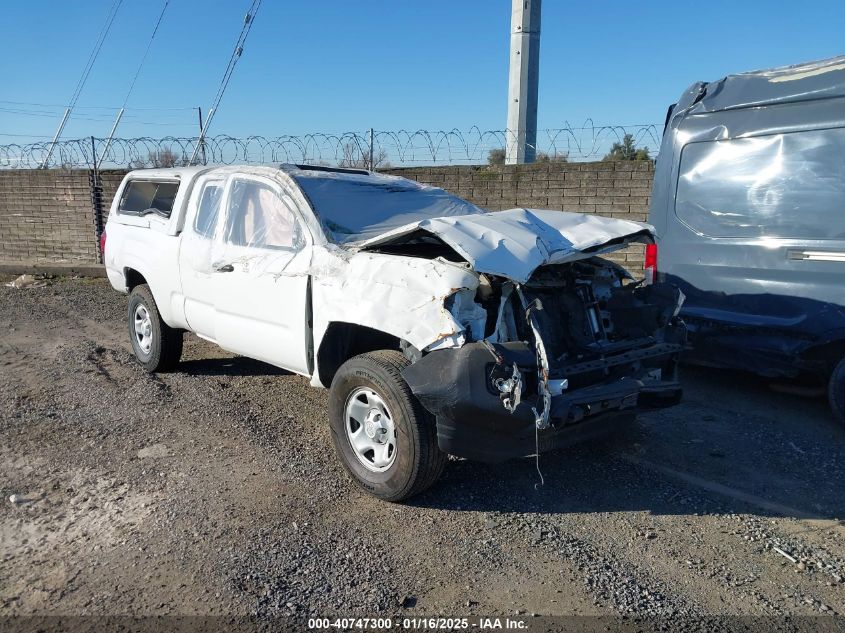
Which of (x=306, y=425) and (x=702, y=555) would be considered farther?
(x=306, y=425)

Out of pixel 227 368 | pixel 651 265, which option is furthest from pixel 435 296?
pixel 227 368

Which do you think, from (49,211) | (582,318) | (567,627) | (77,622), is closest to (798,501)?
(582,318)

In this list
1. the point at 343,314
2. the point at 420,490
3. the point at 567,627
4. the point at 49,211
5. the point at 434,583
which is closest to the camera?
the point at 567,627

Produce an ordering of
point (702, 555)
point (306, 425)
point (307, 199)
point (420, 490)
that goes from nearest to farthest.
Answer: point (702, 555), point (420, 490), point (307, 199), point (306, 425)

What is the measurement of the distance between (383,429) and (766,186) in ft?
12.0

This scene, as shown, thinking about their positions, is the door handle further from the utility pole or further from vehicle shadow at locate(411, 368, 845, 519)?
the utility pole

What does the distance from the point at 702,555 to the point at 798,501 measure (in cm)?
101

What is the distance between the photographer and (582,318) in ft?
13.9

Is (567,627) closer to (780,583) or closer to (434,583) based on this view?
(434,583)

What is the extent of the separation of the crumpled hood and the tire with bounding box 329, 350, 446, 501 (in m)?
0.73

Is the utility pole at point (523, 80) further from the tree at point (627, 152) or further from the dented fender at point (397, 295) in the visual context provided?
the dented fender at point (397, 295)

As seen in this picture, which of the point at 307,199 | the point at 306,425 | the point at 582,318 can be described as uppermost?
the point at 307,199

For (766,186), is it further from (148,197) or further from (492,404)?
(148,197)

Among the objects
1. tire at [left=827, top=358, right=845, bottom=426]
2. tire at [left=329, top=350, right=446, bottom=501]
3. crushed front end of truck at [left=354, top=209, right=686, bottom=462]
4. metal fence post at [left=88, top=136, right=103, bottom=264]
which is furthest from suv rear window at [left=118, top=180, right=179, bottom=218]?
metal fence post at [left=88, top=136, right=103, bottom=264]
